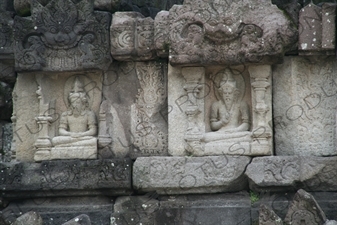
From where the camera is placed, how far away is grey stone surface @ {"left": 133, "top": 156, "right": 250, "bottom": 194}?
37.6 feet

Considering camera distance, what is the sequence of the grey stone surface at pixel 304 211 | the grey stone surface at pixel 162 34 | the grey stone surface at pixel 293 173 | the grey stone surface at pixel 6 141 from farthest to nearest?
the grey stone surface at pixel 6 141 < the grey stone surface at pixel 162 34 < the grey stone surface at pixel 293 173 < the grey stone surface at pixel 304 211

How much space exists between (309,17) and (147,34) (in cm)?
161

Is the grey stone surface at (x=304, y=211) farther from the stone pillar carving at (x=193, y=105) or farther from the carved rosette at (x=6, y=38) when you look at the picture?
the carved rosette at (x=6, y=38)

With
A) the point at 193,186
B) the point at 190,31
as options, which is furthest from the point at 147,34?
the point at 193,186

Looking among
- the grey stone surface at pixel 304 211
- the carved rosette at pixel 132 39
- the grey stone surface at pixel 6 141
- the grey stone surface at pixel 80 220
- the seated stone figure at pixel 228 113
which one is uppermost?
the carved rosette at pixel 132 39

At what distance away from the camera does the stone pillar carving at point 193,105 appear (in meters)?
11.5

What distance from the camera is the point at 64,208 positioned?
38.7 feet

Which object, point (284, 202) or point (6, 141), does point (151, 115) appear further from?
point (6, 141)

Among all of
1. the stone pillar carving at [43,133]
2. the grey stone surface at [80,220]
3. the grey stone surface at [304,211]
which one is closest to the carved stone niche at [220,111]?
the grey stone surface at [304,211]

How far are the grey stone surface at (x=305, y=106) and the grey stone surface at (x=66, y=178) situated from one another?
157 cm

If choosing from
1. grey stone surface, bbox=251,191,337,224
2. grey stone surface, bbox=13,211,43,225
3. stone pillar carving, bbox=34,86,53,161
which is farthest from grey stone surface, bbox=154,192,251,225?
stone pillar carving, bbox=34,86,53,161

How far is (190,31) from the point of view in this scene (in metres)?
11.5

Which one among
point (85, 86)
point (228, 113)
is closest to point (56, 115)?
point (85, 86)

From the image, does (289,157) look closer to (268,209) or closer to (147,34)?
(268,209)
